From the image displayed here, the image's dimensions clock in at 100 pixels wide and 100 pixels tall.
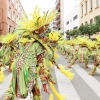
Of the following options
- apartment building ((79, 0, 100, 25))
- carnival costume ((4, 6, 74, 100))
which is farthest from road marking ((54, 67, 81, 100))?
apartment building ((79, 0, 100, 25))

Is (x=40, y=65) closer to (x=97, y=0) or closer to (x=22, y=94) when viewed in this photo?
(x=22, y=94)

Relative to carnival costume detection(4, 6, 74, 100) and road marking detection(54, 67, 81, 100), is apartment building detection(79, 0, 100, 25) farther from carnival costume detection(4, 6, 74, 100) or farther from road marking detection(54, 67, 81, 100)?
carnival costume detection(4, 6, 74, 100)

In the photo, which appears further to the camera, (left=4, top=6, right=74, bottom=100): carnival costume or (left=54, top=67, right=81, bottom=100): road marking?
(left=54, top=67, right=81, bottom=100): road marking

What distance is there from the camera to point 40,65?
176 inches

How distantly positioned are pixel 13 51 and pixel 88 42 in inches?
154

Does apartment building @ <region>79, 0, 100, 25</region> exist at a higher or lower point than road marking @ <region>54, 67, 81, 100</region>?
higher

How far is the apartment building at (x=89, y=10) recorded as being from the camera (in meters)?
28.4

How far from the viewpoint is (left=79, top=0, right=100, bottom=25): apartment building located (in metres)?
28.4

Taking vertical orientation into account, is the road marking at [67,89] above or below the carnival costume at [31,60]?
below

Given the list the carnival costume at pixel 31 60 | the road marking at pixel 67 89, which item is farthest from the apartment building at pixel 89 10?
the carnival costume at pixel 31 60

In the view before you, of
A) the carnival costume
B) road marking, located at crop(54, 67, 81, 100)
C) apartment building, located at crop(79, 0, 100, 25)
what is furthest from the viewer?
apartment building, located at crop(79, 0, 100, 25)

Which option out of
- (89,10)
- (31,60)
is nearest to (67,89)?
(31,60)

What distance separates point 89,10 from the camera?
32094 mm

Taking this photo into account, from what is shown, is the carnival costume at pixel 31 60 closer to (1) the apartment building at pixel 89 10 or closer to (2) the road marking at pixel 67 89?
(2) the road marking at pixel 67 89
